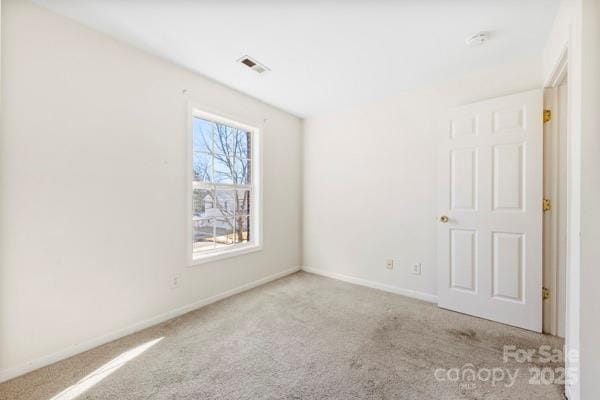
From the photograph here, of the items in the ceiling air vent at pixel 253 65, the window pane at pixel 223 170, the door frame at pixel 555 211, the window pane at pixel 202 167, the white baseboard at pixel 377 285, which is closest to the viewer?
the door frame at pixel 555 211

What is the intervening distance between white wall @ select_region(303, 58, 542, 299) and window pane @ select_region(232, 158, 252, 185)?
98 cm

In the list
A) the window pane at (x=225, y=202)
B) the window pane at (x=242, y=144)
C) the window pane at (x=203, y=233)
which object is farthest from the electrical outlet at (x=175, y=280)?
the window pane at (x=242, y=144)

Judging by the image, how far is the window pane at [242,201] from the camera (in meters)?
3.09

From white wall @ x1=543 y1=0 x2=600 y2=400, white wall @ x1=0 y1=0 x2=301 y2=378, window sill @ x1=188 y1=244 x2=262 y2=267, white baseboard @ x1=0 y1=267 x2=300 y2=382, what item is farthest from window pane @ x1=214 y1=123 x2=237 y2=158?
white wall @ x1=543 y1=0 x2=600 y2=400

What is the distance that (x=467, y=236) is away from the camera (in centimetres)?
239

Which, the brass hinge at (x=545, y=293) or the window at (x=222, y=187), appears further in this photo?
the window at (x=222, y=187)

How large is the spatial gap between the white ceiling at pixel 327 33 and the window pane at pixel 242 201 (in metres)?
1.31

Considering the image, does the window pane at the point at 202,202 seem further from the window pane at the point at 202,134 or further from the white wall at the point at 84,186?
the window pane at the point at 202,134

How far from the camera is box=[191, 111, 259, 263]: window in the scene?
8.68 ft

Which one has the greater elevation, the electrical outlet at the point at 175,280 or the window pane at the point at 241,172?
the window pane at the point at 241,172

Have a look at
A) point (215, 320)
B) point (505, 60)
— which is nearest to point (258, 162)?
point (215, 320)

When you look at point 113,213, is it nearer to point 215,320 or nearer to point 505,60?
point 215,320

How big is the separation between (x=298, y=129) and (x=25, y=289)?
131 inches

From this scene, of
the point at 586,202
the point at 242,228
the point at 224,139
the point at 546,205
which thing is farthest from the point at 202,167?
the point at 546,205
